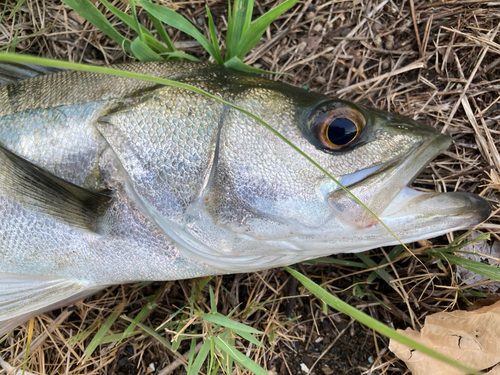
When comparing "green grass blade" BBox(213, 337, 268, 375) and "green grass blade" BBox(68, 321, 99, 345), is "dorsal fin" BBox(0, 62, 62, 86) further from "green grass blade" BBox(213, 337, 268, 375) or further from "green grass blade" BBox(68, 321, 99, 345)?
"green grass blade" BBox(213, 337, 268, 375)

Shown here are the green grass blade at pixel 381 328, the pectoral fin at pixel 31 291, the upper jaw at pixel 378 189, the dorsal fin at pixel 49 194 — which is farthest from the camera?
the pectoral fin at pixel 31 291

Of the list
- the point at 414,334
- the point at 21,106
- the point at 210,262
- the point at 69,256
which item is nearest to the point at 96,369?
the point at 69,256

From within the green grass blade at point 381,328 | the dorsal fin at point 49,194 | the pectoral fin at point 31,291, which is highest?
the green grass blade at point 381,328

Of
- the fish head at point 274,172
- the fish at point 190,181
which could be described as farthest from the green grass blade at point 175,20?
the fish head at point 274,172

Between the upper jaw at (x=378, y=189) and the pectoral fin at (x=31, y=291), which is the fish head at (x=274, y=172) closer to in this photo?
the upper jaw at (x=378, y=189)

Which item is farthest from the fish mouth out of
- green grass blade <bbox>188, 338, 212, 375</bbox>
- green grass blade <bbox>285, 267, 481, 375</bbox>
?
green grass blade <bbox>188, 338, 212, 375</bbox>

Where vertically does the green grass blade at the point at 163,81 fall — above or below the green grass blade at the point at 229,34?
below

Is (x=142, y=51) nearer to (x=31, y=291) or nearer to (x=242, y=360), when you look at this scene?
(x=31, y=291)
